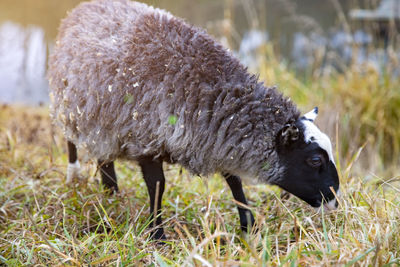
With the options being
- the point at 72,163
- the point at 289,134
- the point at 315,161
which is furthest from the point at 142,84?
the point at 72,163

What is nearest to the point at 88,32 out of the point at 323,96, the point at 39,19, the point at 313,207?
the point at 313,207

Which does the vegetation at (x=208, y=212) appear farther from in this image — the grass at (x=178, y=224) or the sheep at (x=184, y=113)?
the sheep at (x=184, y=113)

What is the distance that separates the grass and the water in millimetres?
2734

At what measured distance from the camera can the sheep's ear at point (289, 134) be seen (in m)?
3.06

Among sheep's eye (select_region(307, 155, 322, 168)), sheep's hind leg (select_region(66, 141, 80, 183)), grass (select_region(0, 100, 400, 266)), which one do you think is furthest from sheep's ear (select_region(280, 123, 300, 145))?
sheep's hind leg (select_region(66, 141, 80, 183))

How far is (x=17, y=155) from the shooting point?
15.3 ft

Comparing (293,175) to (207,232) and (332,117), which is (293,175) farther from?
(332,117)

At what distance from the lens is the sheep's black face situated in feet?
10.4

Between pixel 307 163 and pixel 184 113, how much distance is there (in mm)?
914

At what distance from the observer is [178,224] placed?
2.49m

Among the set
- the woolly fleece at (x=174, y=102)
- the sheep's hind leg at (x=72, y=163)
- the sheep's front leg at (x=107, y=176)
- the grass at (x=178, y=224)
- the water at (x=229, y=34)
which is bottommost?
the grass at (x=178, y=224)

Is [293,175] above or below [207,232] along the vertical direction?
above

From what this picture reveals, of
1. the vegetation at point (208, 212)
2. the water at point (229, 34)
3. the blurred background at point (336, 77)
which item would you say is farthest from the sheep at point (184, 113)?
the water at point (229, 34)

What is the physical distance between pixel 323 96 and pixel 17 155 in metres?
3.95
